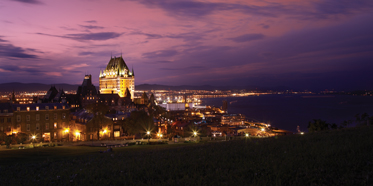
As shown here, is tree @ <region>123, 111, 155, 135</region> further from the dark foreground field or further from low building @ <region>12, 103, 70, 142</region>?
the dark foreground field

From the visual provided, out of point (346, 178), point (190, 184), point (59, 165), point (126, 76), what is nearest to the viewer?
point (346, 178)

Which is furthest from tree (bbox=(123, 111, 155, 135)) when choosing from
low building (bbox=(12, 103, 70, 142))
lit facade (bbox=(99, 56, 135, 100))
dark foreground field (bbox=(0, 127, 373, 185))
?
lit facade (bbox=(99, 56, 135, 100))

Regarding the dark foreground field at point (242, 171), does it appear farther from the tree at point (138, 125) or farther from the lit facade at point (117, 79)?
the lit facade at point (117, 79)

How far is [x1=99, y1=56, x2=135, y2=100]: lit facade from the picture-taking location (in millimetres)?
105844

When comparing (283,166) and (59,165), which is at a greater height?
(283,166)

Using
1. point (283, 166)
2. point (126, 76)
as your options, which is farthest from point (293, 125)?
point (283, 166)

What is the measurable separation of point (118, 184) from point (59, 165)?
5.00 metres

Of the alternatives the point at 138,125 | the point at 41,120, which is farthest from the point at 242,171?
the point at 41,120

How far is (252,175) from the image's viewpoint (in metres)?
6.92

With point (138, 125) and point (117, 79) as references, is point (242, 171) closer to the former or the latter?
point (138, 125)

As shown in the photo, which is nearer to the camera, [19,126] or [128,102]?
[19,126]

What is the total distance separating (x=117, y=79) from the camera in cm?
10612

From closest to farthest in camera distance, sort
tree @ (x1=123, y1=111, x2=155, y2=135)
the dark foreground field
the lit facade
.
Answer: the dark foreground field < tree @ (x1=123, y1=111, x2=155, y2=135) < the lit facade

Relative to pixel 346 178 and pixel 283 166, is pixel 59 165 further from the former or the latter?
pixel 346 178
